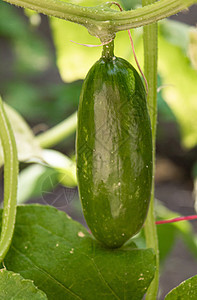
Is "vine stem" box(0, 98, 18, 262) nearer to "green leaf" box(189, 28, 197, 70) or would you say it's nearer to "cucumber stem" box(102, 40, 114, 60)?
"cucumber stem" box(102, 40, 114, 60)

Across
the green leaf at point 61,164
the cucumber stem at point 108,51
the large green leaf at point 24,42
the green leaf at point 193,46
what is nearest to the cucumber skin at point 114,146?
the cucumber stem at point 108,51

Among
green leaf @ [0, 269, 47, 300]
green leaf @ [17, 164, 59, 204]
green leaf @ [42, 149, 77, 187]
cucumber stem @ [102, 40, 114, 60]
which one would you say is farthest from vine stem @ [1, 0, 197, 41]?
green leaf @ [17, 164, 59, 204]

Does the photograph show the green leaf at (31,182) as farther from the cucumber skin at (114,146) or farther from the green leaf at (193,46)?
the cucumber skin at (114,146)

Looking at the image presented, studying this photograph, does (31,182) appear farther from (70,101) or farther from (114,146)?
(70,101)

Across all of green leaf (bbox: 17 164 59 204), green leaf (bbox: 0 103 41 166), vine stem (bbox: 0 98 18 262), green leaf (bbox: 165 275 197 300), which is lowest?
green leaf (bbox: 17 164 59 204)

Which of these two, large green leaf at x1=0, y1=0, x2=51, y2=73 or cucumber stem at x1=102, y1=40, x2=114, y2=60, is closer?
cucumber stem at x1=102, y1=40, x2=114, y2=60

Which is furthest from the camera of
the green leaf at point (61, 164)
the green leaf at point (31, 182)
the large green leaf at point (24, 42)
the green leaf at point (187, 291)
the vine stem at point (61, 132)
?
the large green leaf at point (24, 42)
